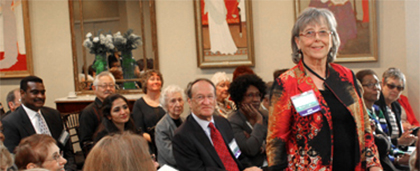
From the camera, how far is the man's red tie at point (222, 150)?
2.75m

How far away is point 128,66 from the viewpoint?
19.8ft

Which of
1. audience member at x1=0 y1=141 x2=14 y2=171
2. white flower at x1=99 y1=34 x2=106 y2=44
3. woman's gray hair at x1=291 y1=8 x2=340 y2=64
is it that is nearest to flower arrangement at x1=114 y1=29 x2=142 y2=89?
white flower at x1=99 y1=34 x2=106 y2=44

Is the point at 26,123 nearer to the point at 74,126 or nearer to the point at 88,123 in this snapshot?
the point at 88,123

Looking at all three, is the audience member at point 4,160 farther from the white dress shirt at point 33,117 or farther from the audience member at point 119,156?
the white dress shirt at point 33,117

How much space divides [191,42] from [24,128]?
3022 millimetres

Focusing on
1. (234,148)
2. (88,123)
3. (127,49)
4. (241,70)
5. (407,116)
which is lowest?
(407,116)

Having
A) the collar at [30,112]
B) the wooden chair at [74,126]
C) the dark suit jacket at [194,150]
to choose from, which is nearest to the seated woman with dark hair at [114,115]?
the collar at [30,112]

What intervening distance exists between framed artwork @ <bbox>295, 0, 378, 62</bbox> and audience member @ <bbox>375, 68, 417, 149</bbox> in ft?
3.65

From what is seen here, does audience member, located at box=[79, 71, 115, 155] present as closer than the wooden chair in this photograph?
Yes

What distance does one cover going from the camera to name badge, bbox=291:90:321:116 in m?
1.71

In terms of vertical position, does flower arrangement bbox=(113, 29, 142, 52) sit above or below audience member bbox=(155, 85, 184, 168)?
above

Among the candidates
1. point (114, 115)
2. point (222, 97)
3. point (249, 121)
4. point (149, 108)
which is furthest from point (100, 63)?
point (249, 121)

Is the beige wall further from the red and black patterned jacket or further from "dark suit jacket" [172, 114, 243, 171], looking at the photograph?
the red and black patterned jacket

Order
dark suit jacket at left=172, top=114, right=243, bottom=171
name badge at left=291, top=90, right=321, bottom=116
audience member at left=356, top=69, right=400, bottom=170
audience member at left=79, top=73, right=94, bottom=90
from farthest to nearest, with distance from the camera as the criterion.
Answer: audience member at left=79, top=73, right=94, bottom=90 < audience member at left=356, top=69, right=400, bottom=170 < dark suit jacket at left=172, top=114, right=243, bottom=171 < name badge at left=291, top=90, right=321, bottom=116
